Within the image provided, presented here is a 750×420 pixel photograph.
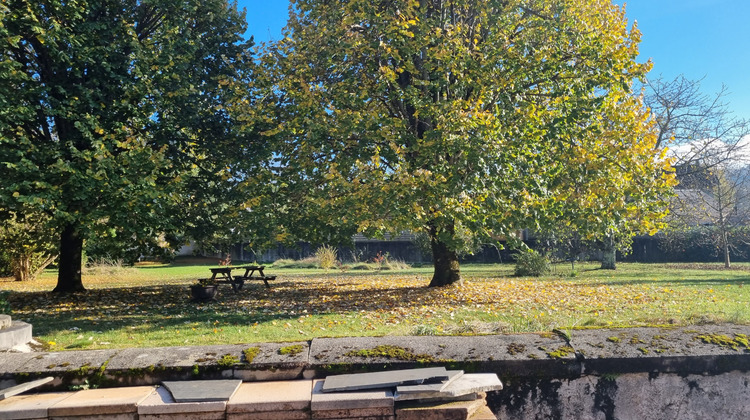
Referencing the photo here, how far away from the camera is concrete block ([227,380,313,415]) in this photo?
2705 mm

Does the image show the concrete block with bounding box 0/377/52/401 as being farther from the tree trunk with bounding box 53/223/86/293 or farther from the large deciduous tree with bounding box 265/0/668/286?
the tree trunk with bounding box 53/223/86/293

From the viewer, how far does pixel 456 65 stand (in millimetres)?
9508

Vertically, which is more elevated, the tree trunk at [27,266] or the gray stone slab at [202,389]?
the tree trunk at [27,266]

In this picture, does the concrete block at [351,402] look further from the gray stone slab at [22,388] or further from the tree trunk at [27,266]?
the tree trunk at [27,266]

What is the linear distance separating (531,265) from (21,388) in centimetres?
1664

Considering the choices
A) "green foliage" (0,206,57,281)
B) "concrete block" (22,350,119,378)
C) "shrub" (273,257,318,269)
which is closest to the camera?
"concrete block" (22,350,119,378)

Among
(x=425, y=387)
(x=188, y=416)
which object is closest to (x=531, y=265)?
(x=425, y=387)

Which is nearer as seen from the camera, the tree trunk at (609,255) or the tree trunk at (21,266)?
the tree trunk at (21,266)

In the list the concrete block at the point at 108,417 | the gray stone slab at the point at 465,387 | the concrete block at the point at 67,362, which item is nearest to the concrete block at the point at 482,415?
the gray stone slab at the point at 465,387

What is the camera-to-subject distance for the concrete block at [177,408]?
2.68 metres

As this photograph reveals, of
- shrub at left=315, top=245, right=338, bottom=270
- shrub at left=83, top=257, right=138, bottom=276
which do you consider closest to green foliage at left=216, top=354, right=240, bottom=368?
shrub at left=83, top=257, right=138, bottom=276

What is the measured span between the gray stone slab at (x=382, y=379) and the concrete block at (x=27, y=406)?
151 cm

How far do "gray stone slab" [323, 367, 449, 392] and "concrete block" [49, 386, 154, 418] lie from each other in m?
1.06

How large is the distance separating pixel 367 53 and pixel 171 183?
4920 millimetres
